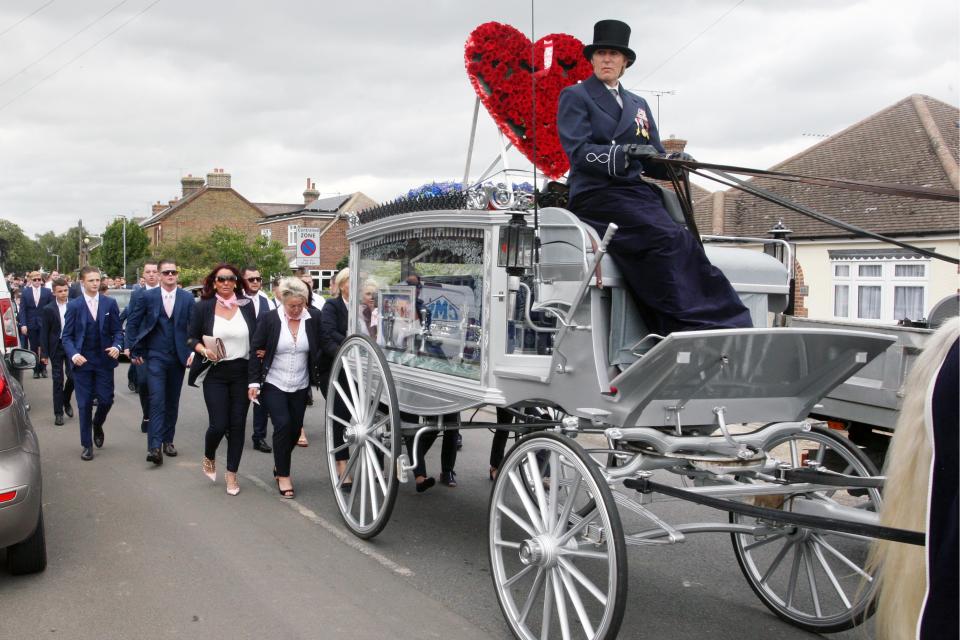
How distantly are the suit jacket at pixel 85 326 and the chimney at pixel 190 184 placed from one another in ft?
214

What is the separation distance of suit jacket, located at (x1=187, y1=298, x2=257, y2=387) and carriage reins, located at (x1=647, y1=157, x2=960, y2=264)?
15.3ft

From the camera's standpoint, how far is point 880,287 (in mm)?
19906

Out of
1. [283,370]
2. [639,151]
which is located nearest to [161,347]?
[283,370]

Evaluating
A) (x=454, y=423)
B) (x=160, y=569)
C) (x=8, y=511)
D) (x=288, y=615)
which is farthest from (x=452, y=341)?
(x=8, y=511)

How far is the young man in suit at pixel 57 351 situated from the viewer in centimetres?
1157

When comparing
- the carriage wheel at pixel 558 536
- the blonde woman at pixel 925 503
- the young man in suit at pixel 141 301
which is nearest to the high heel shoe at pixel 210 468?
the young man in suit at pixel 141 301

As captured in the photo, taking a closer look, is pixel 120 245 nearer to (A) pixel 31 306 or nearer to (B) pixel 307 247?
(B) pixel 307 247

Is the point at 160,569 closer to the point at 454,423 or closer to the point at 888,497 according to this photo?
the point at 454,423

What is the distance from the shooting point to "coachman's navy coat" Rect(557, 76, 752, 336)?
14.7 ft

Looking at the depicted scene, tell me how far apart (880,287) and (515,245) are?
17379 millimetres

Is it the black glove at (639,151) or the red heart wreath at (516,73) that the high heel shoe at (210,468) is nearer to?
the red heart wreath at (516,73)

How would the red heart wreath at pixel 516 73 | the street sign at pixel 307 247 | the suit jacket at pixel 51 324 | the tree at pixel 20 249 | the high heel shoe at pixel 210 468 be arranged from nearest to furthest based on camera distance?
the red heart wreath at pixel 516 73
the high heel shoe at pixel 210 468
the suit jacket at pixel 51 324
the street sign at pixel 307 247
the tree at pixel 20 249

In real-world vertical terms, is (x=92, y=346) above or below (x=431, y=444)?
above

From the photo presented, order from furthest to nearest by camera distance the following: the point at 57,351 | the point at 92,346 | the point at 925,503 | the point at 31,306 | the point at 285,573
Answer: the point at 31,306
the point at 57,351
the point at 92,346
the point at 285,573
the point at 925,503
